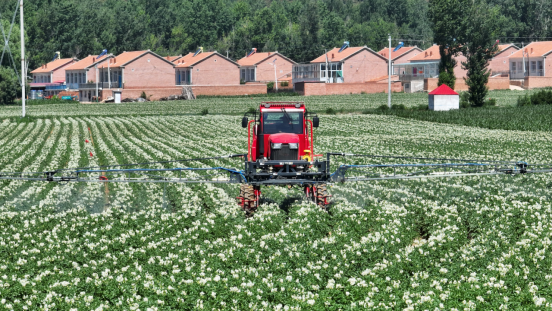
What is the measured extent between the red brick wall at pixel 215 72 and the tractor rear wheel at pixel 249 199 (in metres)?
108

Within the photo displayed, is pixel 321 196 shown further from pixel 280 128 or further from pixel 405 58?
pixel 405 58

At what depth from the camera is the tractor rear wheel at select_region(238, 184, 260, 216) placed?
19.9 metres

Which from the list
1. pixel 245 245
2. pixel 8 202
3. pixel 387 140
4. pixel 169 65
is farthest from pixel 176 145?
pixel 169 65

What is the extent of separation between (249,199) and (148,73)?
10870 cm

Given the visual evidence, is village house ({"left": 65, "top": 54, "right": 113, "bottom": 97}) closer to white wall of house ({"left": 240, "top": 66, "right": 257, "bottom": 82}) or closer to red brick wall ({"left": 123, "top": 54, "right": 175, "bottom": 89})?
red brick wall ({"left": 123, "top": 54, "right": 175, "bottom": 89})

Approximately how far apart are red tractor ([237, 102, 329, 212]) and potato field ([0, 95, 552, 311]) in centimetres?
66

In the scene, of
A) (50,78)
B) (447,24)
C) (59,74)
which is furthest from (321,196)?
(50,78)

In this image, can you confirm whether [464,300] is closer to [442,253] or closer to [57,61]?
[442,253]

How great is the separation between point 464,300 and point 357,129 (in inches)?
1744

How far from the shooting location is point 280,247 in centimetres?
1509

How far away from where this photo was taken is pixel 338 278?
12.9 m

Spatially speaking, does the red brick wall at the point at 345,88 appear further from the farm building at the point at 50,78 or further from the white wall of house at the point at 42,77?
the white wall of house at the point at 42,77

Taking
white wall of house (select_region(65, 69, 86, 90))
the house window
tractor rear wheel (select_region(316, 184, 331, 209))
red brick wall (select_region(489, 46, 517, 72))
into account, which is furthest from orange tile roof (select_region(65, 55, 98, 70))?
tractor rear wheel (select_region(316, 184, 331, 209))

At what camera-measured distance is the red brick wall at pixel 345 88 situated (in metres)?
108
